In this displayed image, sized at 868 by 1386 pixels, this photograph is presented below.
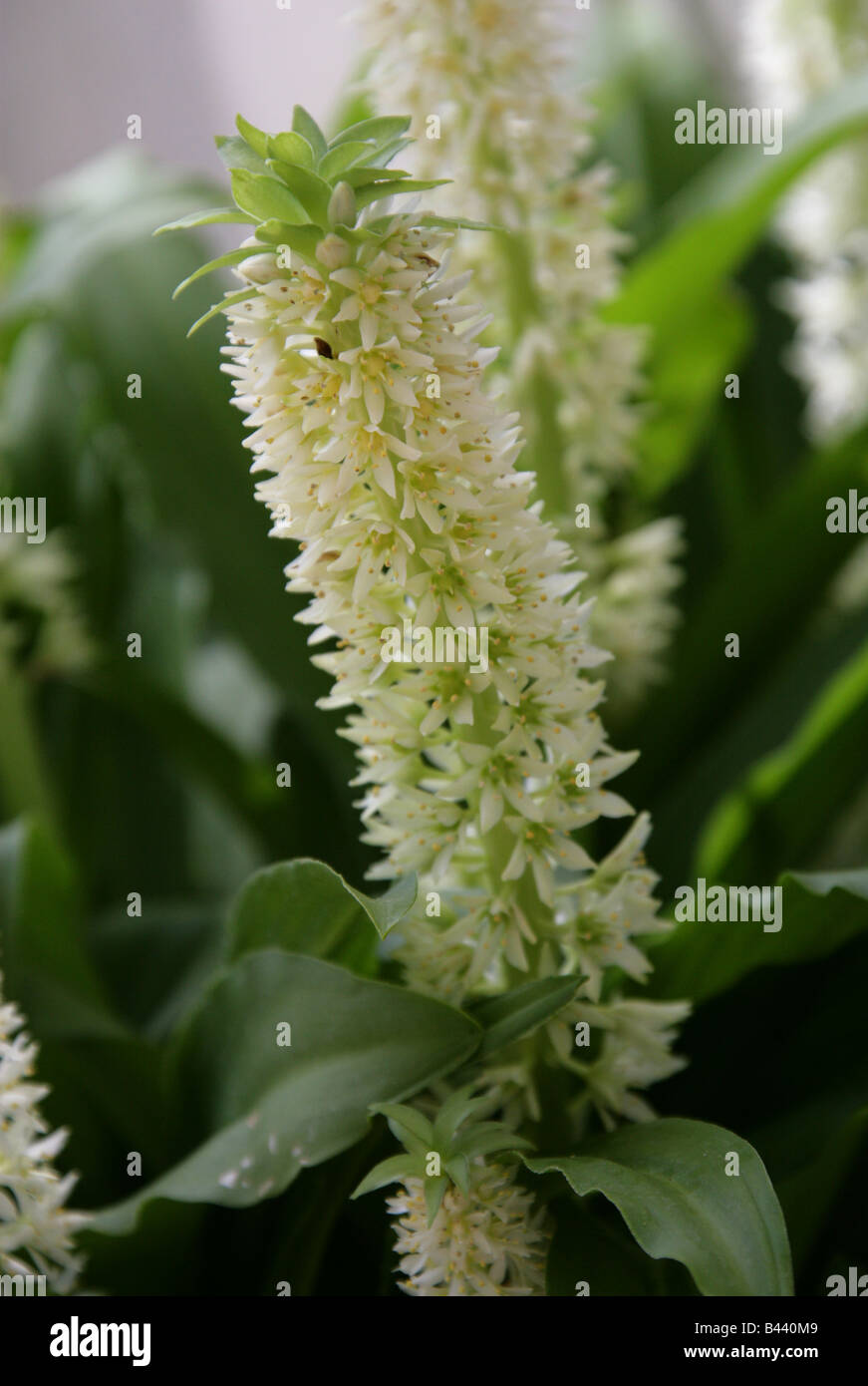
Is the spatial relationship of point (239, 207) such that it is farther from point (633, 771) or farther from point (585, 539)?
point (633, 771)

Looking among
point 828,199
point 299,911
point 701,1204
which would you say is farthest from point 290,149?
point 828,199

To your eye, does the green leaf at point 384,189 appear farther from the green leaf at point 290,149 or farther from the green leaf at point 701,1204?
the green leaf at point 701,1204

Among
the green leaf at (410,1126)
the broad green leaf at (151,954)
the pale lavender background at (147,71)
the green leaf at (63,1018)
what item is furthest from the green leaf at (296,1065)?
the pale lavender background at (147,71)

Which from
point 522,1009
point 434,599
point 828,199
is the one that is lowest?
point 522,1009

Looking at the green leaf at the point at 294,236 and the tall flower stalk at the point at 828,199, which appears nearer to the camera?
the green leaf at the point at 294,236

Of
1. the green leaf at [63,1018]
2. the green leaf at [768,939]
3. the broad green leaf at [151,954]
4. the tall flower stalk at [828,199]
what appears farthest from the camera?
the tall flower stalk at [828,199]

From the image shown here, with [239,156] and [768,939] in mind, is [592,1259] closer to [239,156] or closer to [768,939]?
[768,939]

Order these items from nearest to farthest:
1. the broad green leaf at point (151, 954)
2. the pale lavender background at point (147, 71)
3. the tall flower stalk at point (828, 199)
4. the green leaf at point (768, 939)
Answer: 1. the green leaf at point (768, 939)
2. the broad green leaf at point (151, 954)
3. the tall flower stalk at point (828, 199)
4. the pale lavender background at point (147, 71)
